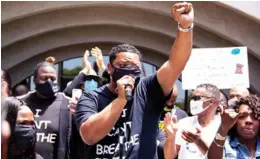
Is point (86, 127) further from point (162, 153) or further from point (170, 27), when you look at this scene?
point (170, 27)

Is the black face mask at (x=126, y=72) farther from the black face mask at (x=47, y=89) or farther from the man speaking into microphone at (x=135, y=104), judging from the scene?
the black face mask at (x=47, y=89)

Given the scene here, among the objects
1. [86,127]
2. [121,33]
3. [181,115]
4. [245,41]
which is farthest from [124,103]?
[121,33]

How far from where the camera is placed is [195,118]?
4.17m

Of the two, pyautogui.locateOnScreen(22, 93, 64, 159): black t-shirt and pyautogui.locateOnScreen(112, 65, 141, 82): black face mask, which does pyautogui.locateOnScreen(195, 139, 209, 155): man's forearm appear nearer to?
pyautogui.locateOnScreen(112, 65, 141, 82): black face mask

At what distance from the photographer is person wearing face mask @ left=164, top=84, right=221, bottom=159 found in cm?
363

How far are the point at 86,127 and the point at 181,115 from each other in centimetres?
249

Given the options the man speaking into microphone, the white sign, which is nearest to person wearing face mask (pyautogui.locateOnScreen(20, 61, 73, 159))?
the man speaking into microphone

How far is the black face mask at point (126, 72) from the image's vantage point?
2861 mm

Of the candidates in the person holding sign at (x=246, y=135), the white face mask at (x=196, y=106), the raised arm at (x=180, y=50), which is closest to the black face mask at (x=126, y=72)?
the raised arm at (x=180, y=50)

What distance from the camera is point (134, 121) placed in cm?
282

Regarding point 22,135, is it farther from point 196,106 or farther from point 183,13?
point 196,106

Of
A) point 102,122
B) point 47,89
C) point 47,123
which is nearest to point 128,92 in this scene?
point 102,122

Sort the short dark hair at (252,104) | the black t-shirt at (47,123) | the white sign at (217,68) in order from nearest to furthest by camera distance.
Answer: the short dark hair at (252,104) → the black t-shirt at (47,123) → the white sign at (217,68)

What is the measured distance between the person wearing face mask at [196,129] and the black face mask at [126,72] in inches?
27.6
